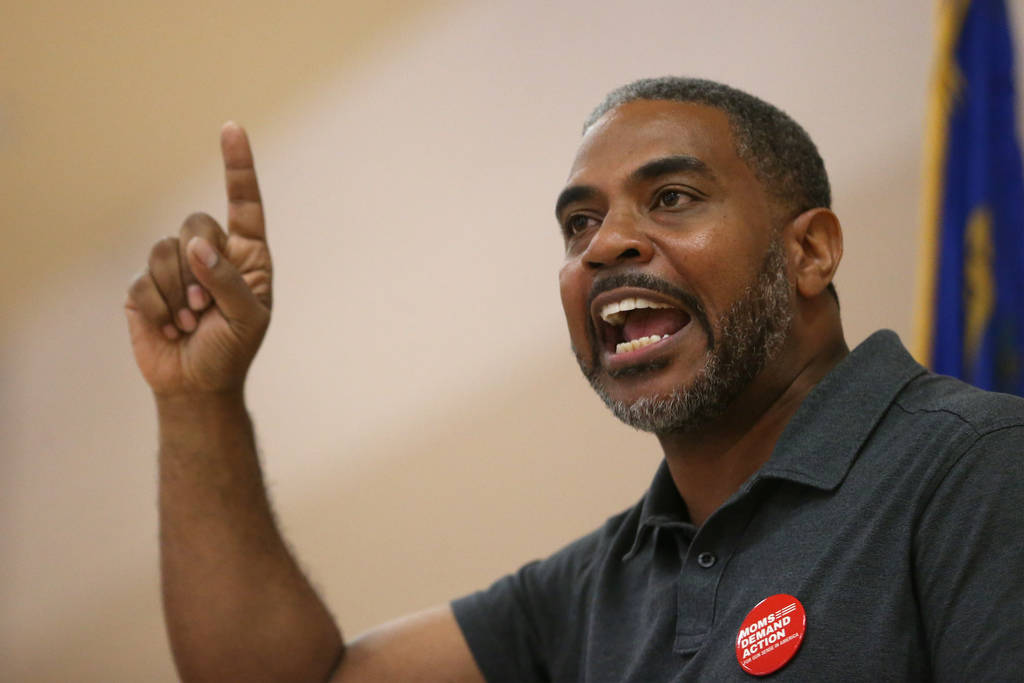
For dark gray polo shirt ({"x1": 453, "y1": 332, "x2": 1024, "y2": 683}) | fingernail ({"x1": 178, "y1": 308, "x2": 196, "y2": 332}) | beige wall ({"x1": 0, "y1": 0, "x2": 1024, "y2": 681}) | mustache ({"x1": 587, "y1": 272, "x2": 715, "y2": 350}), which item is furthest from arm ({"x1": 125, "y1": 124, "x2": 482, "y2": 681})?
beige wall ({"x1": 0, "y1": 0, "x2": 1024, "y2": 681})

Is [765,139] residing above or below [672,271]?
above

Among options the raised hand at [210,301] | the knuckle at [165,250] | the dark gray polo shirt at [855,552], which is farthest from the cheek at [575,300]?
the knuckle at [165,250]

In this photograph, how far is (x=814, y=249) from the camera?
1483 mm

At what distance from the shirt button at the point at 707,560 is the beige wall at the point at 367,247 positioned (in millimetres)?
1429

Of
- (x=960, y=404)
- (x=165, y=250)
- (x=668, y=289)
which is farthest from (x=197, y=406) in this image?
(x=960, y=404)

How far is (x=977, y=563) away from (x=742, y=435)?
429 mm

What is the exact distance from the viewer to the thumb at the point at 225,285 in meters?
1.52

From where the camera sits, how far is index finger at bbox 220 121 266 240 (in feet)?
5.25

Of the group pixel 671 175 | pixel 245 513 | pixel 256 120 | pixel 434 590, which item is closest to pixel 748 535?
pixel 671 175

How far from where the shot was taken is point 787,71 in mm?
2713

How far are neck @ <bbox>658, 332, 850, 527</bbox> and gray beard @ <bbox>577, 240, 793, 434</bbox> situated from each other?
27mm

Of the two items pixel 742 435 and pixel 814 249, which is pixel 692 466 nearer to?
pixel 742 435

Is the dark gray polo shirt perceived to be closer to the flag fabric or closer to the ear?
the ear

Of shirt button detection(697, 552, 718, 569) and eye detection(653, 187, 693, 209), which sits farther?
eye detection(653, 187, 693, 209)
